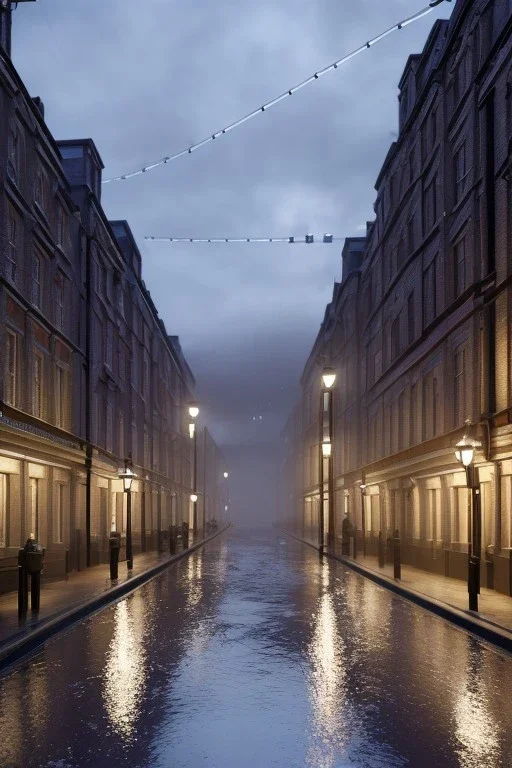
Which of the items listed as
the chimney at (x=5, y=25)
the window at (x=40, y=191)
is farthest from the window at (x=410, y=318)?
the chimney at (x=5, y=25)

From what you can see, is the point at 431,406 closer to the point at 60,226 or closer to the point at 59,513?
the point at 59,513

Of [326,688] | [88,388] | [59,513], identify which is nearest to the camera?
[326,688]

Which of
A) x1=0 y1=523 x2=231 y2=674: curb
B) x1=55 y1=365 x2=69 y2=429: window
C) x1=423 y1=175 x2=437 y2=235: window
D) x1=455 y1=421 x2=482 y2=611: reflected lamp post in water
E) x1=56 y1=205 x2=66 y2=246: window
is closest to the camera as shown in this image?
x1=0 y1=523 x2=231 y2=674: curb

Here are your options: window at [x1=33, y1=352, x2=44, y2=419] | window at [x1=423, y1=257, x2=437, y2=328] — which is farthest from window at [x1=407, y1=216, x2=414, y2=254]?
window at [x1=33, y1=352, x2=44, y2=419]

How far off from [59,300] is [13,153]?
20.4ft

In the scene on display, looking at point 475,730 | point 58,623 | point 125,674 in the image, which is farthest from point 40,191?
point 475,730

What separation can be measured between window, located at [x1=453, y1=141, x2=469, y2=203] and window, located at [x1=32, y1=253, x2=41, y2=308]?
39.4ft

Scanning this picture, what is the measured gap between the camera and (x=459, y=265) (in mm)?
26625

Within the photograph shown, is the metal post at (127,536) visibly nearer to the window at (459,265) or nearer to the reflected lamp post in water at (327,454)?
the reflected lamp post in water at (327,454)

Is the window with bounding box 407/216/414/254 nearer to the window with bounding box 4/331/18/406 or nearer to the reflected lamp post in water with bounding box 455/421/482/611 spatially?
the window with bounding box 4/331/18/406

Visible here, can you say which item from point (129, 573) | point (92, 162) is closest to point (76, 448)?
point (129, 573)

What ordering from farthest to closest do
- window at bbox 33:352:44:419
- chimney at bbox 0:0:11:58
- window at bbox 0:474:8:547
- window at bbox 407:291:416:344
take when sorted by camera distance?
window at bbox 407:291:416:344
window at bbox 33:352:44:419
chimney at bbox 0:0:11:58
window at bbox 0:474:8:547

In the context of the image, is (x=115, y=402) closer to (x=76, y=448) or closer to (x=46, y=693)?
(x=76, y=448)

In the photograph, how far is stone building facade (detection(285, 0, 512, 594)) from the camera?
844 inches
